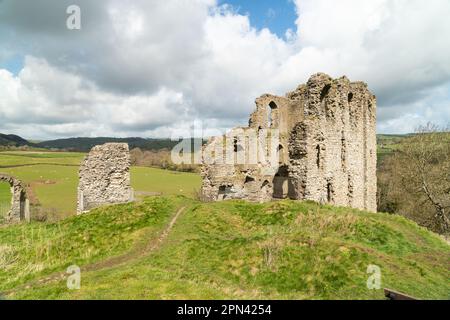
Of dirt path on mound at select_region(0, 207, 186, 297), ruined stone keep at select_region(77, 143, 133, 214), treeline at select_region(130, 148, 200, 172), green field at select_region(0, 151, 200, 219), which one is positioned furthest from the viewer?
treeline at select_region(130, 148, 200, 172)

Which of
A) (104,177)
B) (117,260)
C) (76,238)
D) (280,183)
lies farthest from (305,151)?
(76,238)

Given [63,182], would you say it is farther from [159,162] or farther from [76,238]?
[76,238]

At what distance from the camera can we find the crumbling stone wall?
22922 mm

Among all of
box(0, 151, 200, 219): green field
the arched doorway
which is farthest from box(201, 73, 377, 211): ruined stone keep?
box(0, 151, 200, 219): green field

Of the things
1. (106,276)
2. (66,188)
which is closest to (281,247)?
(106,276)

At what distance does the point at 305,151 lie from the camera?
2317 centimetres

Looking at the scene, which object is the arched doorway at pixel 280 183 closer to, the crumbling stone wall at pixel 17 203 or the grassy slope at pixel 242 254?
the grassy slope at pixel 242 254

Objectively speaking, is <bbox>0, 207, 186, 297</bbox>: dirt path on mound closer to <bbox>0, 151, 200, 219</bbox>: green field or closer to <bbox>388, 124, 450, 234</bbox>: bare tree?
<bbox>388, 124, 450, 234</bbox>: bare tree

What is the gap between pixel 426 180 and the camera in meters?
32.3

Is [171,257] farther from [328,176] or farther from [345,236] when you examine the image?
[328,176]

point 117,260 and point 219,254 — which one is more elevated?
point 219,254

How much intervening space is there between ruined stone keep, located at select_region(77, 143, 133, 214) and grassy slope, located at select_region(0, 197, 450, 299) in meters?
2.88

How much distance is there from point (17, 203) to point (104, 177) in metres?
7.44

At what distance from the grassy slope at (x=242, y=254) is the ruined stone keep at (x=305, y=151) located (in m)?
4.73
